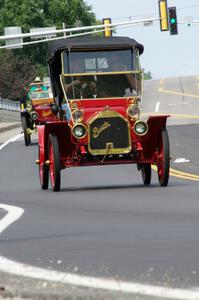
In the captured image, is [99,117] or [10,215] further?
[99,117]

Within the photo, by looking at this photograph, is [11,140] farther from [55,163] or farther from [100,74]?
[55,163]

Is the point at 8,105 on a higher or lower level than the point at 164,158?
lower

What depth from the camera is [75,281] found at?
7.32m

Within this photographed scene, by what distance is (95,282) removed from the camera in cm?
727

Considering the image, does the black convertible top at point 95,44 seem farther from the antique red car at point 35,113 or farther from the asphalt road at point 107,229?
the antique red car at point 35,113

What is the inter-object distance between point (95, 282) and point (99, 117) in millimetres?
11511

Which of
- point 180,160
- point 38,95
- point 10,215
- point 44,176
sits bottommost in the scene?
point 180,160

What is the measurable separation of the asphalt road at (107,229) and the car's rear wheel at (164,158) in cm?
23

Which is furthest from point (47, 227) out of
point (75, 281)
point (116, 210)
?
point (75, 281)

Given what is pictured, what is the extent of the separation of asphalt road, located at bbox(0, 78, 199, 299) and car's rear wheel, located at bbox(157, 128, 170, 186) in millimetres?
229

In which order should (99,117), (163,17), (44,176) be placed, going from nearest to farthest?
1. (99,117)
2. (44,176)
3. (163,17)

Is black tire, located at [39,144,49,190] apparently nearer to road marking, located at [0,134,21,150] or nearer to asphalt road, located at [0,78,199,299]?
asphalt road, located at [0,78,199,299]

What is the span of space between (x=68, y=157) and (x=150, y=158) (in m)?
1.35

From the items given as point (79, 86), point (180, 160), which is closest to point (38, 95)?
point (180, 160)
